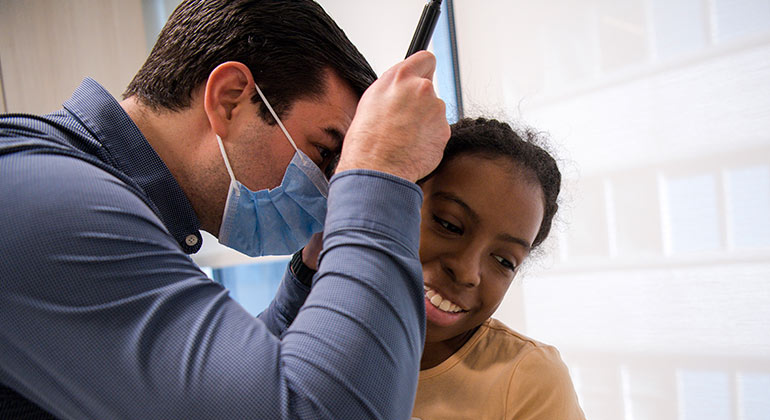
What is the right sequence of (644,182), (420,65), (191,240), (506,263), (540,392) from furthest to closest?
1. (644,182)
2. (506,263)
3. (540,392)
4. (191,240)
5. (420,65)

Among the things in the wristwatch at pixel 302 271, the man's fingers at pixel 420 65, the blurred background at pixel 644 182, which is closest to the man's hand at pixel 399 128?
the man's fingers at pixel 420 65

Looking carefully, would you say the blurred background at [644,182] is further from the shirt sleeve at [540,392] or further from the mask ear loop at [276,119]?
the mask ear loop at [276,119]

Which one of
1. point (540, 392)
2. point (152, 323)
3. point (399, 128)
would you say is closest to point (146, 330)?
point (152, 323)

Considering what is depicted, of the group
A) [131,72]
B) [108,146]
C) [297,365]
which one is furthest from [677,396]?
[131,72]

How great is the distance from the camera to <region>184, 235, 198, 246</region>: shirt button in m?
0.98

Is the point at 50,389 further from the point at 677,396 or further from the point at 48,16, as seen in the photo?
the point at 48,16

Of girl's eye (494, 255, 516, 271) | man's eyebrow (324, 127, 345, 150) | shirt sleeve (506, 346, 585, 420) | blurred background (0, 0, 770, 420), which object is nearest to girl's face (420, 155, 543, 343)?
girl's eye (494, 255, 516, 271)

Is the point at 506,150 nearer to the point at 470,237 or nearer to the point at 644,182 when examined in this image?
the point at 470,237

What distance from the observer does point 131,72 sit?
3197 mm

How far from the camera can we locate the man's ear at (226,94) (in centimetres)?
98

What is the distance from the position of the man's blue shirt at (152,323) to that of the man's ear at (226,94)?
353 millimetres

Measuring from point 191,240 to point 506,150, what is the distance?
65 cm

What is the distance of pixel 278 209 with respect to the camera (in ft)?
3.56

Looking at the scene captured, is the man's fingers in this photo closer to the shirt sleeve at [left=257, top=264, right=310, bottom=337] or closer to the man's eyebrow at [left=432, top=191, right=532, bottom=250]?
the man's eyebrow at [left=432, top=191, right=532, bottom=250]
